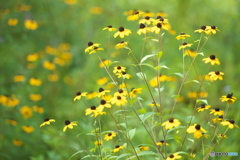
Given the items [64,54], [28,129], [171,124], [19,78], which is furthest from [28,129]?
[171,124]

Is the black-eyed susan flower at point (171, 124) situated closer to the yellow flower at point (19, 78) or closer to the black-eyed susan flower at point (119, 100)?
the black-eyed susan flower at point (119, 100)

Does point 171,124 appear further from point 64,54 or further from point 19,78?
point 64,54

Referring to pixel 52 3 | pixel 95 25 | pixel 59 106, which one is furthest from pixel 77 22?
pixel 59 106

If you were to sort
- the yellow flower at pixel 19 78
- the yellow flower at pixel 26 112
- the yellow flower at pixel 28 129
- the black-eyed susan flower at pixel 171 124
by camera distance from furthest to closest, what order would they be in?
the yellow flower at pixel 19 78 → the yellow flower at pixel 26 112 → the yellow flower at pixel 28 129 → the black-eyed susan flower at pixel 171 124

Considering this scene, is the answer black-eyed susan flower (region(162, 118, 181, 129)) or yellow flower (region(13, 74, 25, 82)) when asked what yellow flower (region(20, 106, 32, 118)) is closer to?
yellow flower (region(13, 74, 25, 82))

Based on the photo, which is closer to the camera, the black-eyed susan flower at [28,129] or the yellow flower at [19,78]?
the black-eyed susan flower at [28,129]

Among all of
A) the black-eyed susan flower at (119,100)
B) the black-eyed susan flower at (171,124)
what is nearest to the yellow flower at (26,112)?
the black-eyed susan flower at (119,100)

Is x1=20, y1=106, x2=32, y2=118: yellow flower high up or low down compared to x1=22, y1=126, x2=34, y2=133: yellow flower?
up

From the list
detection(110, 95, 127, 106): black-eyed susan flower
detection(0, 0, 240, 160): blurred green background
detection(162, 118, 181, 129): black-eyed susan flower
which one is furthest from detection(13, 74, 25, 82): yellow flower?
detection(162, 118, 181, 129): black-eyed susan flower
